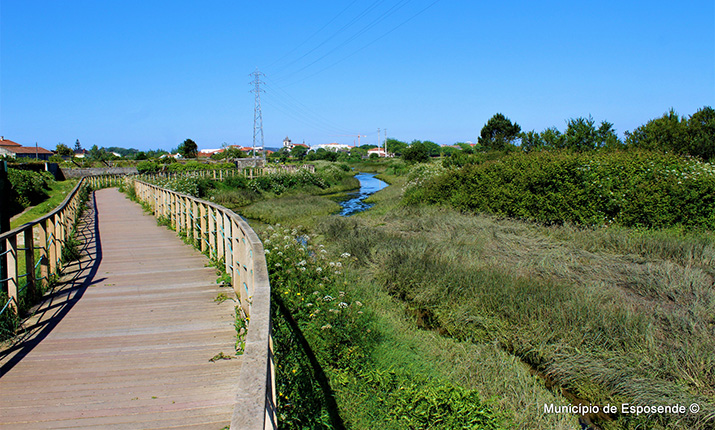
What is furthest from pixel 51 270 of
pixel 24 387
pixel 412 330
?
pixel 412 330

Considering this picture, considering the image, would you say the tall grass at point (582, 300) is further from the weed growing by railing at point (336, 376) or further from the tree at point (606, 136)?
the tree at point (606, 136)

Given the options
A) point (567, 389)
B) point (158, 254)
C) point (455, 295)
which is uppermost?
point (158, 254)

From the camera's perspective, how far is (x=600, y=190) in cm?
1316

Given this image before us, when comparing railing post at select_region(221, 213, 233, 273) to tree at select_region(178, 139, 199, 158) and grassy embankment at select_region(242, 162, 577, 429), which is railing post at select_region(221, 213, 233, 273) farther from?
tree at select_region(178, 139, 199, 158)

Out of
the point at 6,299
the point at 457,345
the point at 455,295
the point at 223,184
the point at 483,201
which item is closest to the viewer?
the point at 6,299

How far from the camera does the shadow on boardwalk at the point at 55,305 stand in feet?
13.7

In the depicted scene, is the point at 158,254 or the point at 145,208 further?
the point at 145,208

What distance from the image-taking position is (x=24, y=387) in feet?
11.6

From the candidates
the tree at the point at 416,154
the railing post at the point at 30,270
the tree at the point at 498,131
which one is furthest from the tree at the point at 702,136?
the tree at the point at 416,154

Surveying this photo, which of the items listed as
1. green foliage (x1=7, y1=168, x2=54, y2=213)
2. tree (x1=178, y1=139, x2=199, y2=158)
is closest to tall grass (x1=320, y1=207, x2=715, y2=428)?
green foliage (x1=7, y1=168, x2=54, y2=213)

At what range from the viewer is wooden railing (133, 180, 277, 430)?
5.33ft

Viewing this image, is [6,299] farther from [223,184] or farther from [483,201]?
[223,184]

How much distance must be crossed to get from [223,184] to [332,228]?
19258 mm

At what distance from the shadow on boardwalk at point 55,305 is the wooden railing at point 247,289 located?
1.81 m
